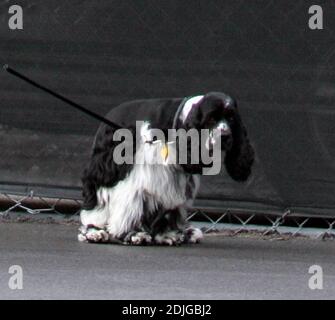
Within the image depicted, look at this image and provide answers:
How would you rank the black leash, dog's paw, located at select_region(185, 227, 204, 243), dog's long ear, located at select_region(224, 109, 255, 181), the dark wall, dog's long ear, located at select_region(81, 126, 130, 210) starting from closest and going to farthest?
dog's long ear, located at select_region(224, 109, 255, 181) → dog's long ear, located at select_region(81, 126, 130, 210) → the black leash → dog's paw, located at select_region(185, 227, 204, 243) → the dark wall

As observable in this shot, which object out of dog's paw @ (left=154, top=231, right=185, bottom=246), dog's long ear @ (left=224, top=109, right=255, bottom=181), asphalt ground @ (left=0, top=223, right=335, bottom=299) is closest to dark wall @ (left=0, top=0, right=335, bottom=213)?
asphalt ground @ (left=0, top=223, right=335, bottom=299)

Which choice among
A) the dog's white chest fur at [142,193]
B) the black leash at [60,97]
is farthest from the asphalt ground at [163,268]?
the black leash at [60,97]

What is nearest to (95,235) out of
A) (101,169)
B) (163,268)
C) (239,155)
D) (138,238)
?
(138,238)

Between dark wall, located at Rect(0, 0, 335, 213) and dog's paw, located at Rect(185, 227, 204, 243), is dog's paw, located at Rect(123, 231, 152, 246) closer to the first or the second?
dog's paw, located at Rect(185, 227, 204, 243)

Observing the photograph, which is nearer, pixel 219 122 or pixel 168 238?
pixel 219 122

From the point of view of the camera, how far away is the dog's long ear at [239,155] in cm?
745

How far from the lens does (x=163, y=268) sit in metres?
7.07

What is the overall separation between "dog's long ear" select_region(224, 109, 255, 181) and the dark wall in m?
0.55

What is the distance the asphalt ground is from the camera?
643 centimetres

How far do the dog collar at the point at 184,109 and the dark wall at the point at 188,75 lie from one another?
0.88 metres

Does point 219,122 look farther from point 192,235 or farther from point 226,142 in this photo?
point 192,235

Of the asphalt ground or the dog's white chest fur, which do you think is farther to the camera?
the dog's white chest fur

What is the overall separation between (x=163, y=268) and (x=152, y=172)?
0.64m

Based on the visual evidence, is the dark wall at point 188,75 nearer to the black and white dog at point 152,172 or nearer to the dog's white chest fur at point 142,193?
the black and white dog at point 152,172
